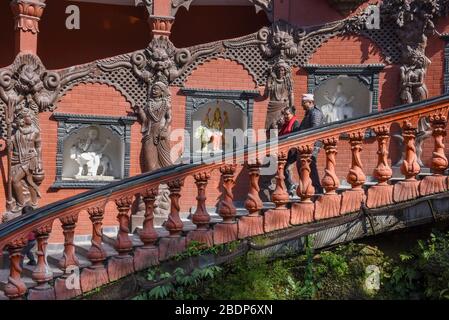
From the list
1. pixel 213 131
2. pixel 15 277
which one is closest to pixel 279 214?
pixel 15 277

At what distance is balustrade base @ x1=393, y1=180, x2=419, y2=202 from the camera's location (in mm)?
6852

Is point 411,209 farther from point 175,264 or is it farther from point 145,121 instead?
point 145,121

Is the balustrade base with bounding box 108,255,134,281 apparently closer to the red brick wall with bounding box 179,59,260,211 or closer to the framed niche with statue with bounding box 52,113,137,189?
the framed niche with statue with bounding box 52,113,137,189

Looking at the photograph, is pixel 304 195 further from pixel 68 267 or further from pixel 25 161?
pixel 25 161

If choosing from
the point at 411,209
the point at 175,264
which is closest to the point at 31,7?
the point at 175,264

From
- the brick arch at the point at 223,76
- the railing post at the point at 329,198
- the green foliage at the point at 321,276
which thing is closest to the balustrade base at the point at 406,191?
the green foliage at the point at 321,276

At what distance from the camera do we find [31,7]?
10.2m

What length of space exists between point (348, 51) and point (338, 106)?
0.97 metres

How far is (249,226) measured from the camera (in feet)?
22.3

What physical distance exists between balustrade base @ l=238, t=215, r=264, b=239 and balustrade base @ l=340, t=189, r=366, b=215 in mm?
917

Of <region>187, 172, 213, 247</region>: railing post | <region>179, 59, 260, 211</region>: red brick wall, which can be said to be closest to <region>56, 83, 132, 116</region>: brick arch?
<region>179, 59, 260, 211</region>: red brick wall

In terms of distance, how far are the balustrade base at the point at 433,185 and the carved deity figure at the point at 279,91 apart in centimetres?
418

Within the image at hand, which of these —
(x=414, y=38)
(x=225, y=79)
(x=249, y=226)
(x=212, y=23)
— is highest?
(x=212, y=23)

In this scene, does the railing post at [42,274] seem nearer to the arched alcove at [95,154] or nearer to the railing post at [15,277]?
the railing post at [15,277]
